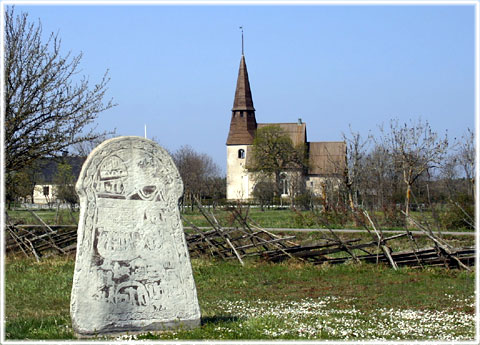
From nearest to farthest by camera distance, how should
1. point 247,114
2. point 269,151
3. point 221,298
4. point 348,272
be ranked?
1. point 221,298
2. point 348,272
3. point 269,151
4. point 247,114

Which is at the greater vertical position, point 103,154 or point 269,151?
point 269,151

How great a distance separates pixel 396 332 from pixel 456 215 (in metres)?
14.8

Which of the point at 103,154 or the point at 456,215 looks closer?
the point at 103,154

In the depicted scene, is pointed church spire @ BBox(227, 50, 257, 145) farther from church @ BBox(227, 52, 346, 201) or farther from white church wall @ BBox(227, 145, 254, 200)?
white church wall @ BBox(227, 145, 254, 200)

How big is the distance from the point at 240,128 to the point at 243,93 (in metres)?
3.49

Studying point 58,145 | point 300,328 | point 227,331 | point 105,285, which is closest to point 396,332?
point 300,328

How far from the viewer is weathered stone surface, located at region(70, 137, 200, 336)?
593 cm

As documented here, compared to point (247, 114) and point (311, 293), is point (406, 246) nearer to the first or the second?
point (311, 293)

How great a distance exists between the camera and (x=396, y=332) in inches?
247

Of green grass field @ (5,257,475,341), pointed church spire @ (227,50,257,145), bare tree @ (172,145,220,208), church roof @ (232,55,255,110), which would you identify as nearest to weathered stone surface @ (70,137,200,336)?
green grass field @ (5,257,475,341)

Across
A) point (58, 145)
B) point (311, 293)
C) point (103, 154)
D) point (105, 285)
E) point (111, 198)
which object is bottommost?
point (311, 293)

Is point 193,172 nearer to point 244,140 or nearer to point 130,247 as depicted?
point 244,140

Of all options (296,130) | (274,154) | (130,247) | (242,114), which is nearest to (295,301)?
(130,247)

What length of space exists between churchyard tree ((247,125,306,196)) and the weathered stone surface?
45218mm
